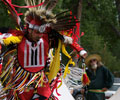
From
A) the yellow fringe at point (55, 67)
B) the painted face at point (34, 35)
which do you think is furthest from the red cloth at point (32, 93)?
the painted face at point (34, 35)

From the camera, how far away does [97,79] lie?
20.4 ft

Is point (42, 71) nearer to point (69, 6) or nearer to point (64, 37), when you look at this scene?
point (64, 37)

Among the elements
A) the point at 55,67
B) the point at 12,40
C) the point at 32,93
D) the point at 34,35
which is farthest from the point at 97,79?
the point at 12,40

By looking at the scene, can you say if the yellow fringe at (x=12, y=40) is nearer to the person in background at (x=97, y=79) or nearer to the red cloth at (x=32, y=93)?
the red cloth at (x=32, y=93)

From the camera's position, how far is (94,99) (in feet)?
20.4

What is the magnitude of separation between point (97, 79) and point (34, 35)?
267cm

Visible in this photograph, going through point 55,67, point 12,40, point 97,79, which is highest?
point 12,40

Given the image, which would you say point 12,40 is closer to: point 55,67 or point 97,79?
point 55,67

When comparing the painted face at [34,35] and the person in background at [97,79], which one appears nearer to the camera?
the painted face at [34,35]

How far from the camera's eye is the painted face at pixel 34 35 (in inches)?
155

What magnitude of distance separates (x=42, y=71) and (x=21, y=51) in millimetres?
390

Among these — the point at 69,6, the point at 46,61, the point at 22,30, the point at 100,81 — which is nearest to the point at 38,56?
the point at 46,61

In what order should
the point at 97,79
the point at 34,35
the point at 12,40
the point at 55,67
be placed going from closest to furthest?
the point at 12,40 < the point at 34,35 < the point at 55,67 < the point at 97,79

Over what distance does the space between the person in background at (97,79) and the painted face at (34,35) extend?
2.57 m
